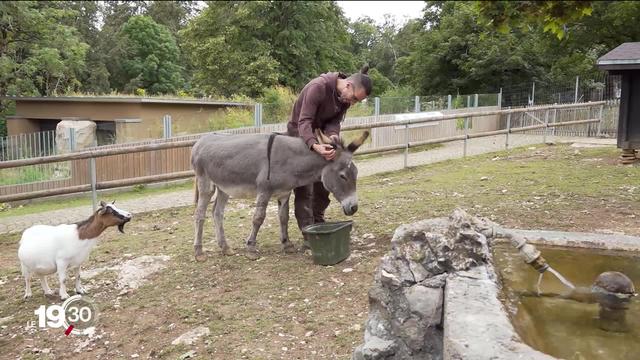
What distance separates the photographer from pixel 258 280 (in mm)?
5039

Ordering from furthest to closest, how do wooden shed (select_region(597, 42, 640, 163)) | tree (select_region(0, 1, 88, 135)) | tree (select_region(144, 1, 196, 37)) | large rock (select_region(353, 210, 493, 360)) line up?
tree (select_region(144, 1, 196, 37)) → tree (select_region(0, 1, 88, 135)) → wooden shed (select_region(597, 42, 640, 163)) → large rock (select_region(353, 210, 493, 360))

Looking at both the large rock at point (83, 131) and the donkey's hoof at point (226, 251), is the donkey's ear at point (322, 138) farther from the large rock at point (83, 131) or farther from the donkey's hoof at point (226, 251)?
the large rock at point (83, 131)

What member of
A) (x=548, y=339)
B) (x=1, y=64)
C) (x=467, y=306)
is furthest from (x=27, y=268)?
(x=1, y=64)

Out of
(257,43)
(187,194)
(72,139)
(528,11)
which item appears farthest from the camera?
(257,43)

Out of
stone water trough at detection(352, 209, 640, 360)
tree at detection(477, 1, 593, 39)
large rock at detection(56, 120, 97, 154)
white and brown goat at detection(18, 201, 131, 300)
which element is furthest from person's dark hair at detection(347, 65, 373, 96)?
large rock at detection(56, 120, 97, 154)

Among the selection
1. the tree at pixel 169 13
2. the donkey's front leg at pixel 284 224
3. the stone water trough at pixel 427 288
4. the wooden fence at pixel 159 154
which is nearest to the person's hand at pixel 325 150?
the donkey's front leg at pixel 284 224

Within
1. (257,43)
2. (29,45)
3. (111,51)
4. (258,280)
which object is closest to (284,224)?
(258,280)

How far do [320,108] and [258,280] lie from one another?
71.2 inches

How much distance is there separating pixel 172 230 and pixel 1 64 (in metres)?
17.4

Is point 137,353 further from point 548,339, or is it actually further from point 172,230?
point 172,230

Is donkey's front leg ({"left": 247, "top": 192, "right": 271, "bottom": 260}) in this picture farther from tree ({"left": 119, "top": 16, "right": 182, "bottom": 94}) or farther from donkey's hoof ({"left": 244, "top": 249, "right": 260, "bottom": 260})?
tree ({"left": 119, "top": 16, "right": 182, "bottom": 94})

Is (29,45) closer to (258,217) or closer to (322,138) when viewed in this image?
(258,217)

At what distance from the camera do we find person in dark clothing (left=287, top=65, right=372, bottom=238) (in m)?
5.20

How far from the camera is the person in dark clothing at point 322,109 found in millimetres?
5199
